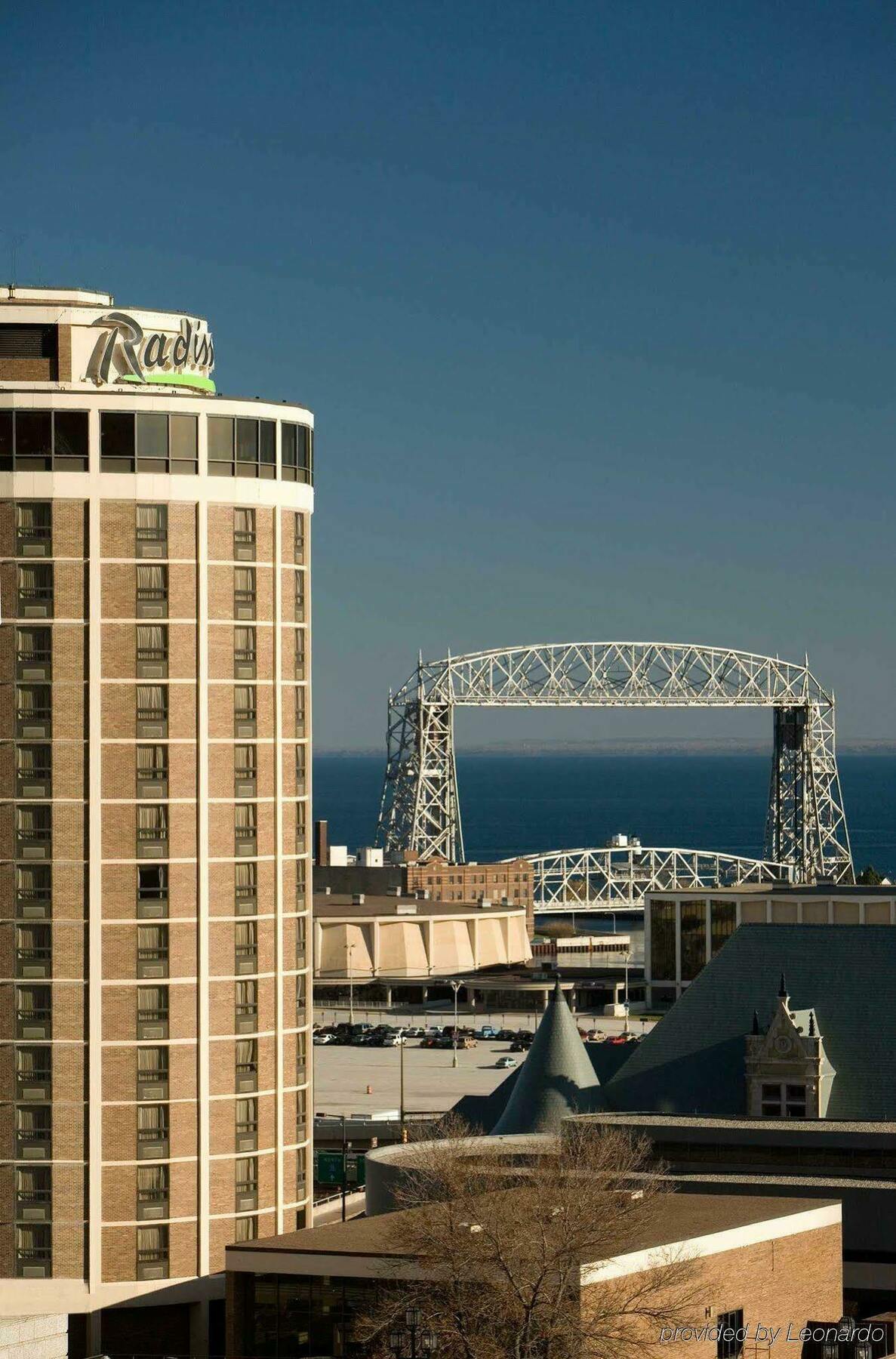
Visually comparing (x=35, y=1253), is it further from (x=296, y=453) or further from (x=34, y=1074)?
(x=296, y=453)

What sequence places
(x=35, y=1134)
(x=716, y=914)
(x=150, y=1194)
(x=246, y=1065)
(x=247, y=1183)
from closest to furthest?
(x=35, y=1134) → (x=150, y=1194) → (x=247, y=1183) → (x=246, y=1065) → (x=716, y=914)

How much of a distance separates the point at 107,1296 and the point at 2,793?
46.2ft

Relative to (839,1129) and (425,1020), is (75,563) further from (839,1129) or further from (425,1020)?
(425,1020)

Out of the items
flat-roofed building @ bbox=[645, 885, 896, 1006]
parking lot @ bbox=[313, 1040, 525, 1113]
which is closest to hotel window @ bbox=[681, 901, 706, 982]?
flat-roofed building @ bbox=[645, 885, 896, 1006]

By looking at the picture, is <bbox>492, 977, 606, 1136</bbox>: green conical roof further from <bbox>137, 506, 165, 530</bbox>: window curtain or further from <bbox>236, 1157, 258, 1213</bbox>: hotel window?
<bbox>137, 506, 165, 530</bbox>: window curtain

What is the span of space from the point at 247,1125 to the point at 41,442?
65.9 ft

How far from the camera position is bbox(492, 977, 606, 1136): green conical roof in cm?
8188

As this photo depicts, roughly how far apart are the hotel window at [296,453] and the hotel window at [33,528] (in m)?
7.13

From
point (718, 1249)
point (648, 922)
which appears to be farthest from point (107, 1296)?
point (648, 922)

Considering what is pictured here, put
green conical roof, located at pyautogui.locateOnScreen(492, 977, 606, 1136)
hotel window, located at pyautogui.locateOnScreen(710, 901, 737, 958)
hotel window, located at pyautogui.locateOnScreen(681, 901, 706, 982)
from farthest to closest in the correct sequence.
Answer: hotel window, located at pyautogui.locateOnScreen(681, 901, 706, 982)
hotel window, located at pyautogui.locateOnScreen(710, 901, 737, 958)
green conical roof, located at pyautogui.locateOnScreen(492, 977, 606, 1136)

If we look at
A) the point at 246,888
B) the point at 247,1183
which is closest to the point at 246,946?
the point at 246,888

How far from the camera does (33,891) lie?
75875 mm

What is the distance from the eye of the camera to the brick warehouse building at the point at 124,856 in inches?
2972

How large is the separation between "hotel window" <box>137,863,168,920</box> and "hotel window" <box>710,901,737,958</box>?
109 meters
